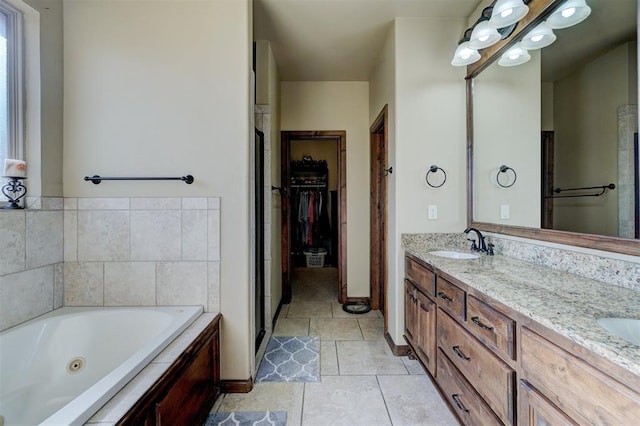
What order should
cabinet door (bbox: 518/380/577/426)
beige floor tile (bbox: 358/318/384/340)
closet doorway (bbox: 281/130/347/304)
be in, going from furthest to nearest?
closet doorway (bbox: 281/130/347/304), beige floor tile (bbox: 358/318/384/340), cabinet door (bbox: 518/380/577/426)

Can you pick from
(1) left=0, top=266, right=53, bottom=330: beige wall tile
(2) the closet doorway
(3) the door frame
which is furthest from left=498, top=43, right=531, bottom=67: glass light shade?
(2) the closet doorway

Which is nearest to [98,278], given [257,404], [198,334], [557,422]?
[198,334]

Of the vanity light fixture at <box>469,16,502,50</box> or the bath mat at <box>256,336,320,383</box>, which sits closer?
the vanity light fixture at <box>469,16,502,50</box>

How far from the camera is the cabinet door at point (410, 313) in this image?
81.2 inches

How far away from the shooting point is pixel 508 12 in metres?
1.59

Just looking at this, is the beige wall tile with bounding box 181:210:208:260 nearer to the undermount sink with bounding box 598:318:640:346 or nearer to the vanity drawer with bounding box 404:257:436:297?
the vanity drawer with bounding box 404:257:436:297

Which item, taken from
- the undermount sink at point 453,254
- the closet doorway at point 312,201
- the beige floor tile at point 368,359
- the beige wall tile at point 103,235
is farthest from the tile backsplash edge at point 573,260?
the closet doorway at point 312,201

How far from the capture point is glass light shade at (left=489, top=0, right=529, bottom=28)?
5.12 ft

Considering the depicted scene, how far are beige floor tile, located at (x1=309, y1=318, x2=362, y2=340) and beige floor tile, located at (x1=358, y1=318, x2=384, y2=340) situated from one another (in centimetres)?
6

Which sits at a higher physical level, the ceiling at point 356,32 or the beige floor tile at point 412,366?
the ceiling at point 356,32

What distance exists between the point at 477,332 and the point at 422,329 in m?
0.67

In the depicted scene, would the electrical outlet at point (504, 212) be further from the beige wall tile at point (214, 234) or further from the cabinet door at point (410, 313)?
the beige wall tile at point (214, 234)

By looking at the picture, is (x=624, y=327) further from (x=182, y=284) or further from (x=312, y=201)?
(x=312, y=201)

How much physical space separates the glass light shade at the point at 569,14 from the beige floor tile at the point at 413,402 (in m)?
2.20
